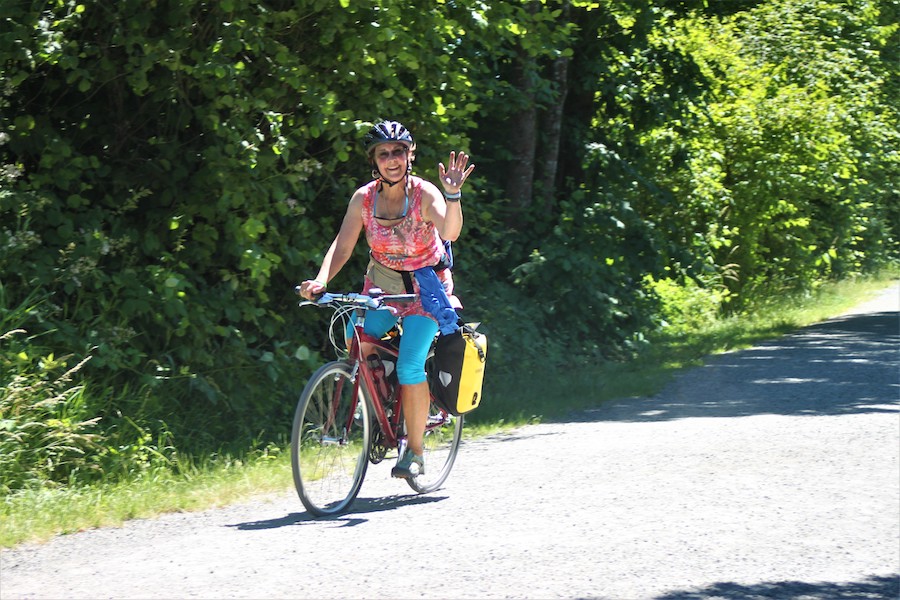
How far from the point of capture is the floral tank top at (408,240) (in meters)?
7.07

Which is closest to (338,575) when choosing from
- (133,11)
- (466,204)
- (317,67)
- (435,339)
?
(435,339)

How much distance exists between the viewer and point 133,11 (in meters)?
8.59

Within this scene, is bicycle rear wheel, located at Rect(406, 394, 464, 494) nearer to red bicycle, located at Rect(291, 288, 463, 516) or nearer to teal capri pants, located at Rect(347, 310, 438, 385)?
red bicycle, located at Rect(291, 288, 463, 516)

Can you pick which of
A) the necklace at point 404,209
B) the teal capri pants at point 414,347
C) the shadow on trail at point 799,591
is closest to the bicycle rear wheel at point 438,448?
the teal capri pants at point 414,347

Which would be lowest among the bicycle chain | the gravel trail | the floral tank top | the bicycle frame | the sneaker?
the gravel trail

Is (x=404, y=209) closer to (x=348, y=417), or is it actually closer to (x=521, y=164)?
(x=348, y=417)

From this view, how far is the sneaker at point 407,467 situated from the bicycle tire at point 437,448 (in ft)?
0.67

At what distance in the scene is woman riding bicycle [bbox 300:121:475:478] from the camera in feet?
22.9

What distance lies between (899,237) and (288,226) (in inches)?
1456

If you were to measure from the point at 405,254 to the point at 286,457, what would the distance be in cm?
225

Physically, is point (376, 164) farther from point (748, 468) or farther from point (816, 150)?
point (816, 150)

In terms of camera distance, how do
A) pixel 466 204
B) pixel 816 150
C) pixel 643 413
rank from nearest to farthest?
pixel 643 413, pixel 466 204, pixel 816 150

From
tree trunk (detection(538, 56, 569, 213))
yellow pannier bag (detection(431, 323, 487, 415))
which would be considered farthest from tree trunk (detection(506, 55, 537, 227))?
yellow pannier bag (detection(431, 323, 487, 415))

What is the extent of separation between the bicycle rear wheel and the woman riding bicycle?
32 centimetres
